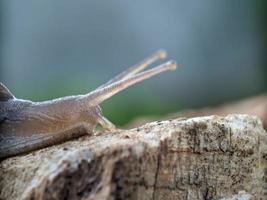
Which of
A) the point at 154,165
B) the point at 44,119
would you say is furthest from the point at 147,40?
the point at 154,165

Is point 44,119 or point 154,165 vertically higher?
point 44,119

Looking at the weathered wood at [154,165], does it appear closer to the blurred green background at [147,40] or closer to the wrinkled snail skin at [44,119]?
the wrinkled snail skin at [44,119]

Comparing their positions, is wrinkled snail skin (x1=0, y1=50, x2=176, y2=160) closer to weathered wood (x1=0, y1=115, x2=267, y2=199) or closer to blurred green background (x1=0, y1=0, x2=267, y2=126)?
weathered wood (x1=0, y1=115, x2=267, y2=199)

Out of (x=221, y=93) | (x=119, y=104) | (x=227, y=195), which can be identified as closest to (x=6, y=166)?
(x=227, y=195)

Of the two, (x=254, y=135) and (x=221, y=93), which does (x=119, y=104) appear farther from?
(x=254, y=135)

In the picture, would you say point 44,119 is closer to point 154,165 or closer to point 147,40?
point 154,165

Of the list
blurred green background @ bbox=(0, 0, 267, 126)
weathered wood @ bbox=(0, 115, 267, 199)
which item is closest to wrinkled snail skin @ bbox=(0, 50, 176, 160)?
weathered wood @ bbox=(0, 115, 267, 199)
